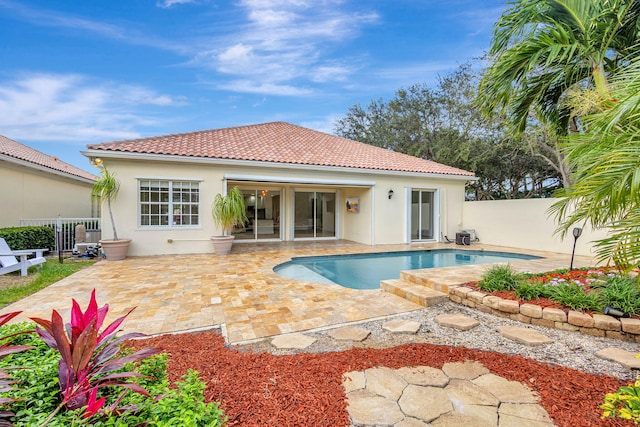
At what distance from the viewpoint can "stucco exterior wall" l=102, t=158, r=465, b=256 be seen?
34.8 feet

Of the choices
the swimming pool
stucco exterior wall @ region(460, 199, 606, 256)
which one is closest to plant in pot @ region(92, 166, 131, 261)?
the swimming pool

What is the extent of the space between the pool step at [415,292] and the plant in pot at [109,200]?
8768 mm

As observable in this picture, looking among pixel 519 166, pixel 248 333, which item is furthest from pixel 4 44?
pixel 519 166

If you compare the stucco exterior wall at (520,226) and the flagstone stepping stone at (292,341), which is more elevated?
the stucco exterior wall at (520,226)

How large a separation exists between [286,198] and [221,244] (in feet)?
17.0

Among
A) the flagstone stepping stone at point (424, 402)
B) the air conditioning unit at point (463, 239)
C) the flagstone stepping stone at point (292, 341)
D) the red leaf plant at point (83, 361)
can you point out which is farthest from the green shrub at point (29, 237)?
the air conditioning unit at point (463, 239)

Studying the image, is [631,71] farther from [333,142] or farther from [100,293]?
[333,142]

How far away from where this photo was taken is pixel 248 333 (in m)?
4.14

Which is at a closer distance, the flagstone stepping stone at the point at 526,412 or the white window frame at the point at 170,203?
the flagstone stepping stone at the point at 526,412

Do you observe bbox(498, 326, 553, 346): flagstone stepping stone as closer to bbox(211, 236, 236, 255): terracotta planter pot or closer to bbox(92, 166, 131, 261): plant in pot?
bbox(211, 236, 236, 255): terracotta planter pot

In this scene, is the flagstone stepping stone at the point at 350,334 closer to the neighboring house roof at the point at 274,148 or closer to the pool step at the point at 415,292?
the pool step at the point at 415,292

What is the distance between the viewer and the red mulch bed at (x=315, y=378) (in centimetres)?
233

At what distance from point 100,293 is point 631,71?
858 centimetres

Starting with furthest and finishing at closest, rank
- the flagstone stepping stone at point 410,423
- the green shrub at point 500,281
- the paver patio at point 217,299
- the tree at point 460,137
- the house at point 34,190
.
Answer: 1. the tree at point 460,137
2. the house at point 34,190
3. the green shrub at point 500,281
4. the paver patio at point 217,299
5. the flagstone stepping stone at point 410,423
